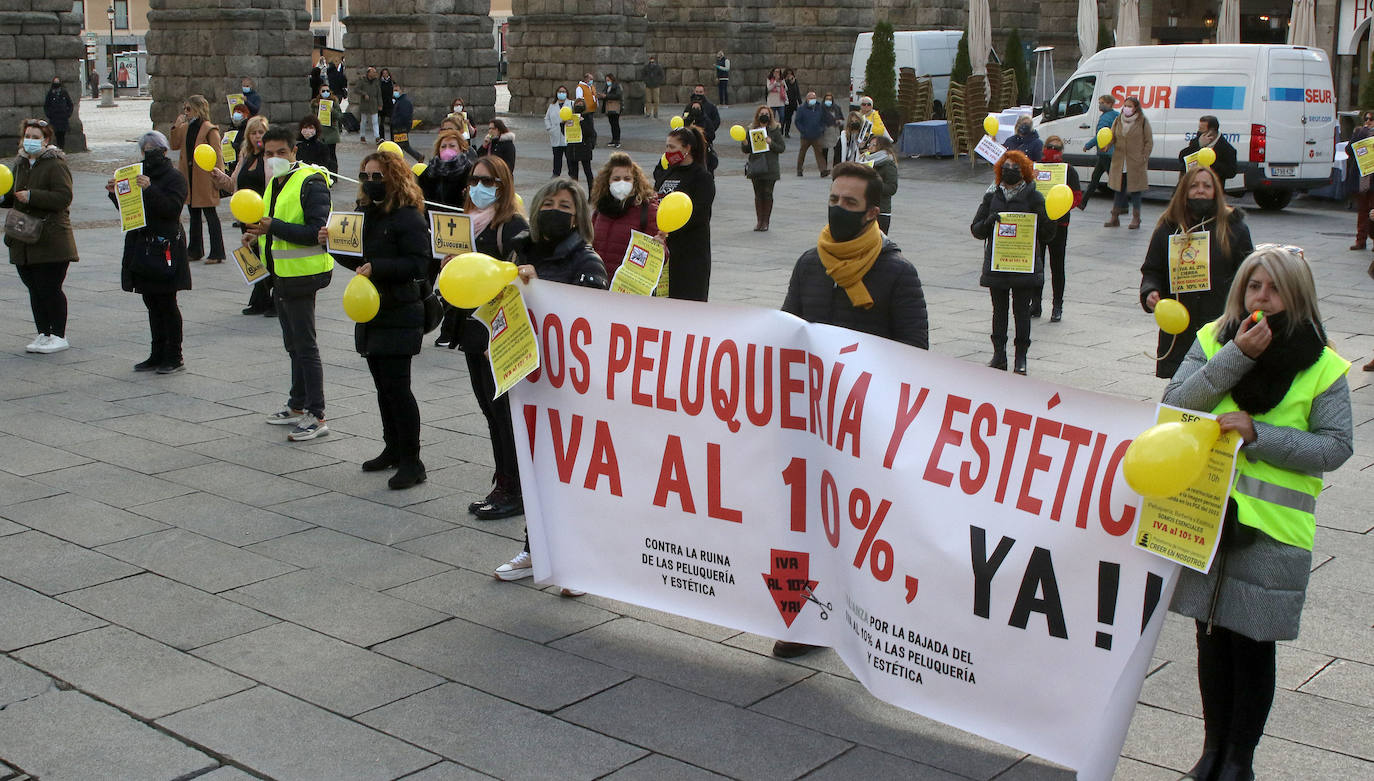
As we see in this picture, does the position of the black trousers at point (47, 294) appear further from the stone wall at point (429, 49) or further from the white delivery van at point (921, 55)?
the stone wall at point (429, 49)

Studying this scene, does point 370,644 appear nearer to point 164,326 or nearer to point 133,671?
point 133,671

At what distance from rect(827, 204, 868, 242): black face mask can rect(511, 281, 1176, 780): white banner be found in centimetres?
65

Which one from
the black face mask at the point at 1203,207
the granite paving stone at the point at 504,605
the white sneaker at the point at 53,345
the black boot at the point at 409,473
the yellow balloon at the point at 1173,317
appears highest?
the black face mask at the point at 1203,207

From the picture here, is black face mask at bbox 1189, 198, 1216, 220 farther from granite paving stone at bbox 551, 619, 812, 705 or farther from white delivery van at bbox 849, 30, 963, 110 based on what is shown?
white delivery van at bbox 849, 30, 963, 110

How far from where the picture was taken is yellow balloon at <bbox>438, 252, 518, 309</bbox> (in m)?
5.26

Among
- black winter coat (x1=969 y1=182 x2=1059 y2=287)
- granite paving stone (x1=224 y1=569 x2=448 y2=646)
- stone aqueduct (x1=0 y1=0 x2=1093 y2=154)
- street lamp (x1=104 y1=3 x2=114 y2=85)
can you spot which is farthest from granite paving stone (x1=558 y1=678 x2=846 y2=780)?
street lamp (x1=104 y1=3 x2=114 y2=85)

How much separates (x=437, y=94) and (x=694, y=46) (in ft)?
35.5

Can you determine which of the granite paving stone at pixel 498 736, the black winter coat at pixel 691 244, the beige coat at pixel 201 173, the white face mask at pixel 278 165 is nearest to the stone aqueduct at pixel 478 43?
the beige coat at pixel 201 173

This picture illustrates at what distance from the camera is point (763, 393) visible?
15.7ft

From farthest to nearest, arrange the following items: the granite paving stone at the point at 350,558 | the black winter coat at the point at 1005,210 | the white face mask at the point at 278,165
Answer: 1. the black winter coat at the point at 1005,210
2. the white face mask at the point at 278,165
3. the granite paving stone at the point at 350,558

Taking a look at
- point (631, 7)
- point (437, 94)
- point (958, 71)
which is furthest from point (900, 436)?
point (631, 7)

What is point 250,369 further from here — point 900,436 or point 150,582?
point 900,436

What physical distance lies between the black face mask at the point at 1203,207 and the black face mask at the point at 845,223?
8.23ft

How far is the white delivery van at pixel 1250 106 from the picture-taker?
773 inches
